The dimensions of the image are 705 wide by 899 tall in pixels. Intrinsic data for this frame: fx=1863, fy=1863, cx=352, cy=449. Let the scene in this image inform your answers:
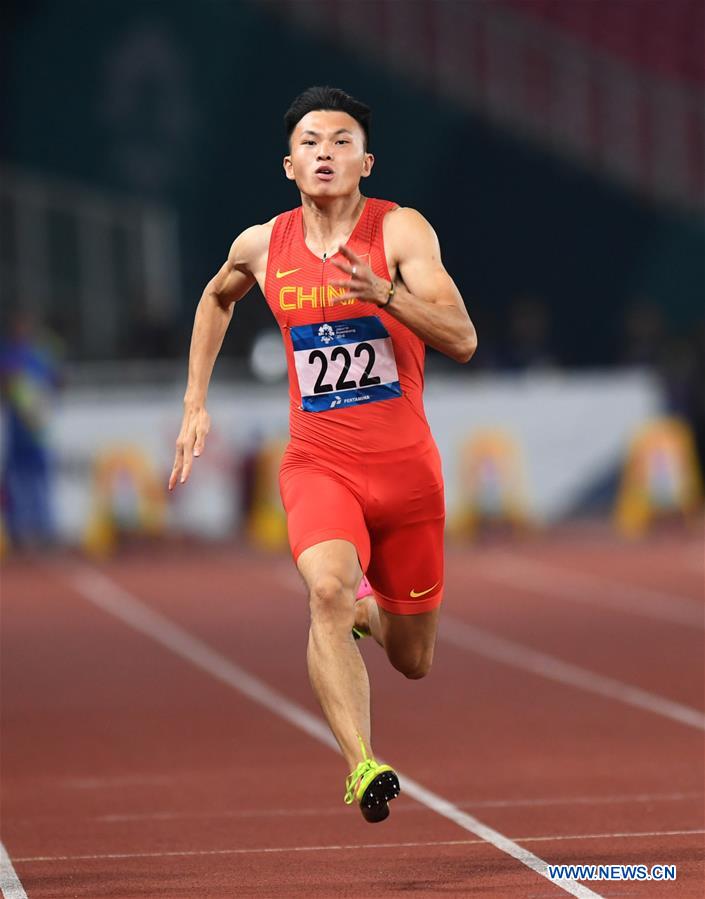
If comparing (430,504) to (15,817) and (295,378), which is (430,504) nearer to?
(295,378)

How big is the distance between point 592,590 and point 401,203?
9.44 m

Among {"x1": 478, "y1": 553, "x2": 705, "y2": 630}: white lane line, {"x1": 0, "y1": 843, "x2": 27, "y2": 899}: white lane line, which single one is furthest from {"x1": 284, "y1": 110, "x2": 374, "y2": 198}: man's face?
{"x1": 478, "y1": 553, "x2": 705, "y2": 630}: white lane line

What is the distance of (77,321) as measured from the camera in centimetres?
2108

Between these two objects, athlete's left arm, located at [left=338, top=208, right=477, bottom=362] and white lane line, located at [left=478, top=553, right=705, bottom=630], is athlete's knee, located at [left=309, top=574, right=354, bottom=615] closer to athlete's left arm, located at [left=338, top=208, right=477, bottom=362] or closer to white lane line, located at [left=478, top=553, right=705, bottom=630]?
athlete's left arm, located at [left=338, top=208, right=477, bottom=362]

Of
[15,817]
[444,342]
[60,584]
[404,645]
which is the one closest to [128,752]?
[15,817]

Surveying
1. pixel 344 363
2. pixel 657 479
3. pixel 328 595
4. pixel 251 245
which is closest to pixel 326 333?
pixel 344 363

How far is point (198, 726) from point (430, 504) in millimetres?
3402

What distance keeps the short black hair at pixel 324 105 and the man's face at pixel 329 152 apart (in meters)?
0.02

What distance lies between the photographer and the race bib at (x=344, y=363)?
5457mm

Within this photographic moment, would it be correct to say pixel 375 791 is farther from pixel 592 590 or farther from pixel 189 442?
pixel 592 590

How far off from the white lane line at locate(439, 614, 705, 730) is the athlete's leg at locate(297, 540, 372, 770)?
138 inches

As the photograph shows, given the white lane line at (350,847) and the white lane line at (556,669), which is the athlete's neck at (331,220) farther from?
the white lane line at (556,669)

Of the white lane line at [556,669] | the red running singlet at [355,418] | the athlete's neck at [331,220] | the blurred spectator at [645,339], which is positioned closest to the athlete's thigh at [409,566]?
the red running singlet at [355,418]

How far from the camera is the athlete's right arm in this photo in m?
5.64
